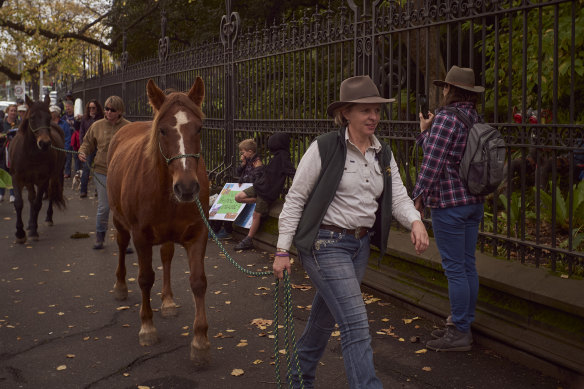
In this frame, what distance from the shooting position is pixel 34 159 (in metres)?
11.0

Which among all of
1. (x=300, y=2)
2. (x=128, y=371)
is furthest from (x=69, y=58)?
(x=128, y=371)

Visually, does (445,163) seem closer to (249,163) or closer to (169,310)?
(169,310)

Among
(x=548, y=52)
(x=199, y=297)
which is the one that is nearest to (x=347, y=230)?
(x=199, y=297)

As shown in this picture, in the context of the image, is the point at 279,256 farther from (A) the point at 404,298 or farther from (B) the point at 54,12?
(B) the point at 54,12

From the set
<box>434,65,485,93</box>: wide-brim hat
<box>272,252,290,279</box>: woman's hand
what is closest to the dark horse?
<box>434,65,485,93</box>: wide-brim hat

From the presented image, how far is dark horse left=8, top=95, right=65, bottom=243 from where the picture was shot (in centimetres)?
1060

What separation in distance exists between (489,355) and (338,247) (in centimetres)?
217

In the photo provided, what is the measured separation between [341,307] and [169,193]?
234 cm

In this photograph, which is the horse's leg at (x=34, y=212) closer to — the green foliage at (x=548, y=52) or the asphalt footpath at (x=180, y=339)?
the asphalt footpath at (x=180, y=339)

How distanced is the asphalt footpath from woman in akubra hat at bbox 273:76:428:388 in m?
1.19

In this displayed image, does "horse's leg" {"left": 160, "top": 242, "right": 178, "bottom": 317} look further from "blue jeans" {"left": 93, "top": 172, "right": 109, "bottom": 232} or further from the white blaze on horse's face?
"blue jeans" {"left": 93, "top": 172, "right": 109, "bottom": 232}

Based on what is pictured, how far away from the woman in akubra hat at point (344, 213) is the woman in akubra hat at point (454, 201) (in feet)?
4.11

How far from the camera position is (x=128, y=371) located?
494cm

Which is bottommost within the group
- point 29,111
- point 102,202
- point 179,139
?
point 102,202
